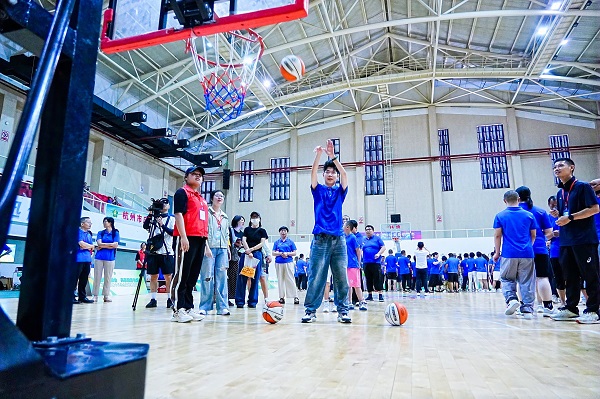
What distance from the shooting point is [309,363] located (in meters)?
2.03

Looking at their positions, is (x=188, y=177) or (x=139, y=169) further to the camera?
(x=139, y=169)

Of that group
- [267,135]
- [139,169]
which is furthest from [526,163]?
[139,169]

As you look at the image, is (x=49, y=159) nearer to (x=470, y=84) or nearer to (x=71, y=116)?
(x=71, y=116)

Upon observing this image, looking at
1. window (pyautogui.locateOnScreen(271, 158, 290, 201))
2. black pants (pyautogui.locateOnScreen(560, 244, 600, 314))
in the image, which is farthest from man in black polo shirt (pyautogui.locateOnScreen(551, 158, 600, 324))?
window (pyautogui.locateOnScreen(271, 158, 290, 201))

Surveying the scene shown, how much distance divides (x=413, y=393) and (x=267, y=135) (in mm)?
23905

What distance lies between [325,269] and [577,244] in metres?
2.70

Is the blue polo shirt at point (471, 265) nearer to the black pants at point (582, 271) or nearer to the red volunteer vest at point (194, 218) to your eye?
the black pants at point (582, 271)

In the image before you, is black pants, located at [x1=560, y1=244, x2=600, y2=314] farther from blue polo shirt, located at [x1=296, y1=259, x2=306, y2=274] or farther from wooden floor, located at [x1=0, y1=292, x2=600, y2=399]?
blue polo shirt, located at [x1=296, y1=259, x2=306, y2=274]

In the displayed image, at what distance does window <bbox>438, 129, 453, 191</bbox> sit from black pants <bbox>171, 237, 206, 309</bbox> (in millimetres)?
19776

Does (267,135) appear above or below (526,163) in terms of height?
above

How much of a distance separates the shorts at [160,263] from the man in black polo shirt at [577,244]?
5.42 metres

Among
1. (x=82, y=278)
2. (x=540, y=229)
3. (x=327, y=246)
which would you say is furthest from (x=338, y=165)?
(x=82, y=278)

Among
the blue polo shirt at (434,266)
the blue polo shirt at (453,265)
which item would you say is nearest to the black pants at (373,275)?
the blue polo shirt at (434,266)

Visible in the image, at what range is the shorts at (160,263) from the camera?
6414 millimetres
